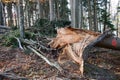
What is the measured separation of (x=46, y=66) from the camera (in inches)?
305

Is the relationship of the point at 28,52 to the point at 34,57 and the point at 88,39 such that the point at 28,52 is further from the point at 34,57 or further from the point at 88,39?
the point at 88,39

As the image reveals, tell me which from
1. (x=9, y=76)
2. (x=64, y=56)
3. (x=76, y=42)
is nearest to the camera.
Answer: (x=9, y=76)

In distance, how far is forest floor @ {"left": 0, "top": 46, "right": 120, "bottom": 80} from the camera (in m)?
7.11

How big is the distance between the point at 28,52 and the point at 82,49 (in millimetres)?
2449

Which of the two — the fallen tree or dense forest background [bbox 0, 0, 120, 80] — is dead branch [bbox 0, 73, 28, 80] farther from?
the fallen tree

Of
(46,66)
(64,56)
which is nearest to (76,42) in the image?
(64,56)

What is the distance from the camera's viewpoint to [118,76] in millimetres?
7566

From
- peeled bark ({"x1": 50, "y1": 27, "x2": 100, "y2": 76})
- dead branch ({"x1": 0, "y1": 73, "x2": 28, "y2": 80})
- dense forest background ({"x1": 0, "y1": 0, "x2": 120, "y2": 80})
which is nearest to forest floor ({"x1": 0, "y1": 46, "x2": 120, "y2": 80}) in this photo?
dense forest background ({"x1": 0, "y1": 0, "x2": 120, "y2": 80})

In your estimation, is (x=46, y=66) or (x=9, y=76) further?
(x=46, y=66)

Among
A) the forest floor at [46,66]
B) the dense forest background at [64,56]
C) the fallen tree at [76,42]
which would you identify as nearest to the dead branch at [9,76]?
the dense forest background at [64,56]

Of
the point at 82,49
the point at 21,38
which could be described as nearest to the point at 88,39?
the point at 82,49

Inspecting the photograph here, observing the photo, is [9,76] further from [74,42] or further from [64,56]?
[74,42]

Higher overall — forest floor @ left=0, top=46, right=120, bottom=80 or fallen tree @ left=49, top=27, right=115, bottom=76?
fallen tree @ left=49, top=27, right=115, bottom=76

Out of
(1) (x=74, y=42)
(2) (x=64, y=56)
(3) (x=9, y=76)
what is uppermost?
(1) (x=74, y=42)
